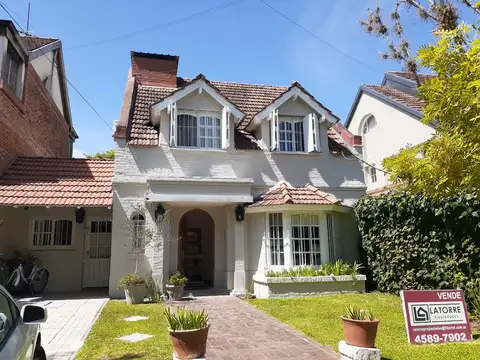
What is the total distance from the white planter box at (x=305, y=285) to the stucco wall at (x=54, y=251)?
7.08 metres

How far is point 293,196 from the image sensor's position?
44.0 feet

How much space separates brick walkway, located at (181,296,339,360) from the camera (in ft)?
21.6

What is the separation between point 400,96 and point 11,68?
21863 millimetres

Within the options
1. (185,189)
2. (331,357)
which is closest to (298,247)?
(185,189)

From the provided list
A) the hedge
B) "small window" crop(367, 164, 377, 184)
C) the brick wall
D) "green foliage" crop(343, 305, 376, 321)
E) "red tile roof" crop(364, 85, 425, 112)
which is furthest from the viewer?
"small window" crop(367, 164, 377, 184)

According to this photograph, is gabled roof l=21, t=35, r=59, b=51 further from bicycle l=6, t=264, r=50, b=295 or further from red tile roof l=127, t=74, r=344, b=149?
bicycle l=6, t=264, r=50, b=295

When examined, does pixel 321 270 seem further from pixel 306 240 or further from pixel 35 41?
pixel 35 41

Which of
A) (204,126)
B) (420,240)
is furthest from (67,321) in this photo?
(420,240)

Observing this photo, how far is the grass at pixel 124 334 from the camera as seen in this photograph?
21.7ft

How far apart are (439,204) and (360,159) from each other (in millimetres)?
5492

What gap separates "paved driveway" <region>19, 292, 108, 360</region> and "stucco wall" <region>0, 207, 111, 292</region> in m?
1.20

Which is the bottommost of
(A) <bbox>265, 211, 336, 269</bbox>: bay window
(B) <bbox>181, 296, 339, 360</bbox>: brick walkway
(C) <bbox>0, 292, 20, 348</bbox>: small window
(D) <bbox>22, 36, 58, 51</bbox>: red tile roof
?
(B) <bbox>181, 296, 339, 360</bbox>: brick walkway

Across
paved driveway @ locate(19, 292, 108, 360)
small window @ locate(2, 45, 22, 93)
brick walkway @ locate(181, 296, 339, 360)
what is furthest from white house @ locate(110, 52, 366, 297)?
small window @ locate(2, 45, 22, 93)

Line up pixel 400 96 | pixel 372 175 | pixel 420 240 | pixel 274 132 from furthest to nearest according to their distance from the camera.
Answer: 1. pixel 372 175
2. pixel 400 96
3. pixel 274 132
4. pixel 420 240
